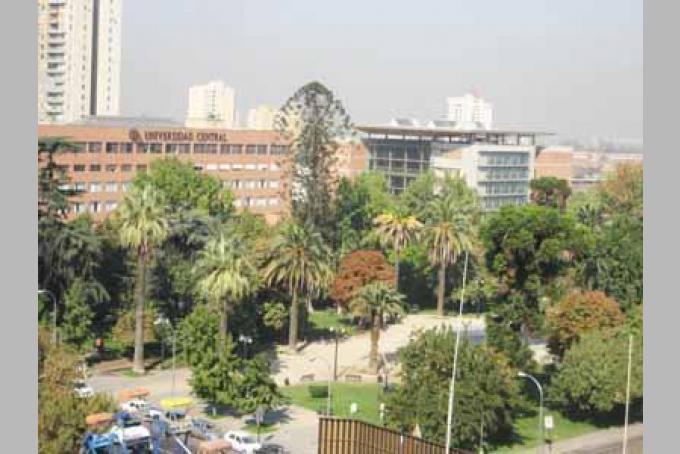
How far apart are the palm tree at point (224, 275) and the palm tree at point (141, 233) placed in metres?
2.08

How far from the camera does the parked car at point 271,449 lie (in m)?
34.2

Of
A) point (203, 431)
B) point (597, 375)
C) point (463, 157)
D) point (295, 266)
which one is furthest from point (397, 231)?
point (463, 157)

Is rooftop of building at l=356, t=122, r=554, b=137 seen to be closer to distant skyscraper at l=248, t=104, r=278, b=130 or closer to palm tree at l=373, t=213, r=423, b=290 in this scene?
distant skyscraper at l=248, t=104, r=278, b=130

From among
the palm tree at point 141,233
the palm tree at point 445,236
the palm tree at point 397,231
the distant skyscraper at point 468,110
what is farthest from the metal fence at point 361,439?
the distant skyscraper at point 468,110

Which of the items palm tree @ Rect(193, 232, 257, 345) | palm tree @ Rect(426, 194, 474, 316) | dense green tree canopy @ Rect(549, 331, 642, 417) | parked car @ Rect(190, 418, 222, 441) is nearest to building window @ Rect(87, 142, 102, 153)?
palm tree @ Rect(426, 194, 474, 316)

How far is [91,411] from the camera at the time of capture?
100.0ft

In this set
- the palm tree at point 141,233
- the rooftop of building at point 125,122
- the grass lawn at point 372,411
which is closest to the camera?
the grass lawn at point 372,411

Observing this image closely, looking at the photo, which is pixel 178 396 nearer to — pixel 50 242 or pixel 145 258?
pixel 145 258

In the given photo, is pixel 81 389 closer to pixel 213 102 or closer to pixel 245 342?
pixel 245 342

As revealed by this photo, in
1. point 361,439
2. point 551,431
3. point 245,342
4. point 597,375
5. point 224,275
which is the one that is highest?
point 224,275

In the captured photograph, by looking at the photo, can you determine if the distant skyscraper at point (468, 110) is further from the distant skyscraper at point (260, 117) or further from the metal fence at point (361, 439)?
the metal fence at point (361, 439)

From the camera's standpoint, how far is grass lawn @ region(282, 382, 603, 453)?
36.8m

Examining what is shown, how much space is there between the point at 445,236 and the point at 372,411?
18.6 m

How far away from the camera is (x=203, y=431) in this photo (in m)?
35.4
